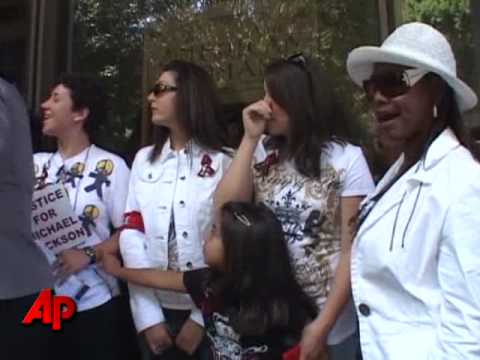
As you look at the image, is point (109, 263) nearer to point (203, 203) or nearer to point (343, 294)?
A: point (203, 203)

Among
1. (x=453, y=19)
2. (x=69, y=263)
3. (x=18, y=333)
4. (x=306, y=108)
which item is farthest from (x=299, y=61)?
(x=453, y=19)

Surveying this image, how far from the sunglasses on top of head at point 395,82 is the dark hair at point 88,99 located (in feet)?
5.06

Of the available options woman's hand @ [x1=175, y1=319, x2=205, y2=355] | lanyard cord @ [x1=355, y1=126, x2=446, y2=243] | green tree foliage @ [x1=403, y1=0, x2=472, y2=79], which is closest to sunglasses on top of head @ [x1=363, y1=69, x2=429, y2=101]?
lanyard cord @ [x1=355, y1=126, x2=446, y2=243]

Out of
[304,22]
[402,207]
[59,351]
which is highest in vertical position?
[304,22]

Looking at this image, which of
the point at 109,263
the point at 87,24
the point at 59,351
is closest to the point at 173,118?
the point at 109,263

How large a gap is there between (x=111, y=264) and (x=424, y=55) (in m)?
1.48

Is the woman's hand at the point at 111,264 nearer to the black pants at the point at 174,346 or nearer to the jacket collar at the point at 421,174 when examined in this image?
the black pants at the point at 174,346

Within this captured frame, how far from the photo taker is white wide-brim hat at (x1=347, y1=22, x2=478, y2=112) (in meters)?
1.67

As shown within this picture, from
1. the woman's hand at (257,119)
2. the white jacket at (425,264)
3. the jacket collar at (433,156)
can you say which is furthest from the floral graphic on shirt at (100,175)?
the jacket collar at (433,156)

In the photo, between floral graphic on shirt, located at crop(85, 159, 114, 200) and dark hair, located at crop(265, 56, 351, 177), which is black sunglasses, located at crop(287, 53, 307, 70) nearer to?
dark hair, located at crop(265, 56, 351, 177)

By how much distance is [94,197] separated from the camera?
9.12ft

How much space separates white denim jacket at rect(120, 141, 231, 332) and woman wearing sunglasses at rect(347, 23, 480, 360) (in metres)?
0.87

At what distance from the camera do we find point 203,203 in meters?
2.57

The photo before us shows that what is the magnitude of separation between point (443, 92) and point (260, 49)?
108 inches
